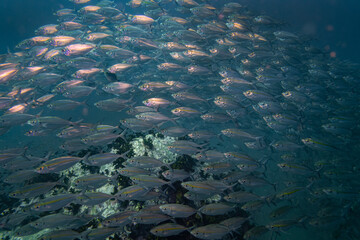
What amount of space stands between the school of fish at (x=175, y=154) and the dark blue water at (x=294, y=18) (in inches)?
465

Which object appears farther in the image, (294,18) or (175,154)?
(294,18)

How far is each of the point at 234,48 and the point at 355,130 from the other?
23.0 feet

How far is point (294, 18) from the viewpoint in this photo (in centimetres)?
2969

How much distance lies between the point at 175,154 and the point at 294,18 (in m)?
36.3

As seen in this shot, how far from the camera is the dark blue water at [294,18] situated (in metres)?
24.2

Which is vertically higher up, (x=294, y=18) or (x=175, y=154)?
(x=294, y=18)

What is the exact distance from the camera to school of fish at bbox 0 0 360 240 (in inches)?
157

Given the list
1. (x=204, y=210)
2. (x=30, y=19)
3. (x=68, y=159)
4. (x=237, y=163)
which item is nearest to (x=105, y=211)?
(x=68, y=159)

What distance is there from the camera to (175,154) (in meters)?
6.01

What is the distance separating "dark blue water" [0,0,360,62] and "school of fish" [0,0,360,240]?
11.8 meters

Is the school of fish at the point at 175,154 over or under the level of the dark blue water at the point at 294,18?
under

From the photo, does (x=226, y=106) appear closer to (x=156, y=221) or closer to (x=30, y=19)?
(x=156, y=221)

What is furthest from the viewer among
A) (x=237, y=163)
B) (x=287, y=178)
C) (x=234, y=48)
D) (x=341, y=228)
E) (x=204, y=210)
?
(x=287, y=178)

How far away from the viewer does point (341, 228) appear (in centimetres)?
685
